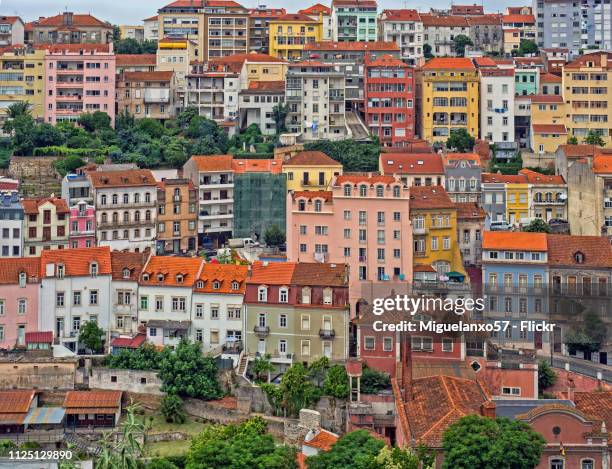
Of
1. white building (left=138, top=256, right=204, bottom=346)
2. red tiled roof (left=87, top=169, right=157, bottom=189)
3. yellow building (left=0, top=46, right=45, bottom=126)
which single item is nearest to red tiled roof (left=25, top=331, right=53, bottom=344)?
white building (left=138, top=256, right=204, bottom=346)

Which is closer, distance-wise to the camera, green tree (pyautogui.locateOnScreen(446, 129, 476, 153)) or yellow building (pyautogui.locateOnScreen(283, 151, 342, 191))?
yellow building (pyautogui.locateOnScreen(283, 151, 342, 191))

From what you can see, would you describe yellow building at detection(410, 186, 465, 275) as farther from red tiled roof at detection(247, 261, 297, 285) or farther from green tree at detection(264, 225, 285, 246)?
green tree at detection(264, 225, 285, 246)

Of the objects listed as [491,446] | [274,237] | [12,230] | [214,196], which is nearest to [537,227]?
[274,237]

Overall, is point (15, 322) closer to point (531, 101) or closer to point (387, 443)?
point (387, 443)

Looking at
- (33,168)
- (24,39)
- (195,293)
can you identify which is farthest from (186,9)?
(195,293)

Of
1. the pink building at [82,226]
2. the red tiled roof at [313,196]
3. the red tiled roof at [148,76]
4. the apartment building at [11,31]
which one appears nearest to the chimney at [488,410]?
the red tiled roof at [313,196]

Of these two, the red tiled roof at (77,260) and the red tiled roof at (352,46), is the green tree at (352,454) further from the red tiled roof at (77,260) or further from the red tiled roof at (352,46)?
the red tiled roof at (352,46)
